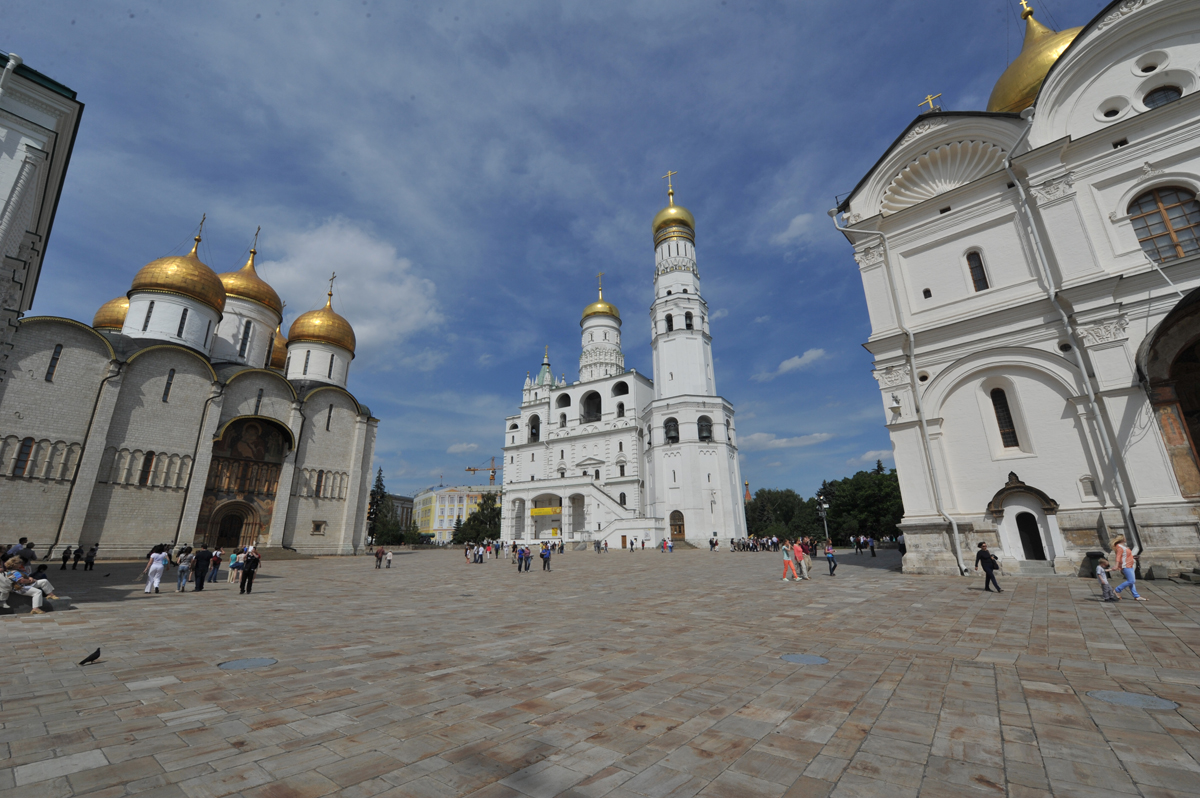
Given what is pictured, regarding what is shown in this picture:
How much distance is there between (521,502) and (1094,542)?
1662 inches

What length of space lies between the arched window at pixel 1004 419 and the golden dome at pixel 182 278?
119ft

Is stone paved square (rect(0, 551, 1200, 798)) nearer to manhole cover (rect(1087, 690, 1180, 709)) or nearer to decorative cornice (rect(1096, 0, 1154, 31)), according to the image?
manhole cover (rect(1087, 690, 1180, 709))

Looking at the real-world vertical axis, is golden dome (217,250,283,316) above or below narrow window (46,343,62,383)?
above

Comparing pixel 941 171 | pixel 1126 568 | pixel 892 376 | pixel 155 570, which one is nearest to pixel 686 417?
pixel 892 376

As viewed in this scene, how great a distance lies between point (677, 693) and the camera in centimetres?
476

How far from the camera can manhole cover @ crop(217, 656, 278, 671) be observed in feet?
18.1

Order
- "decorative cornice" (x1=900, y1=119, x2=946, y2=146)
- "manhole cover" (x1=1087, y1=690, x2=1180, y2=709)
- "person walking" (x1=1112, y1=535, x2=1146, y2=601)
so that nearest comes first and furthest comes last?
"manhole cover" (x1=1087, y1=690, x2=1180, y2=709) → "person walking" (x1=1112, y1=535, x2=1146, y2=601) → "decorative cornice" (x1=900, y1=119, x2=946, y2=146)

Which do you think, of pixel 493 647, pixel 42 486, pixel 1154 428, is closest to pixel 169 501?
pixel 42 486

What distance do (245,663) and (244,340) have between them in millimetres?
33169

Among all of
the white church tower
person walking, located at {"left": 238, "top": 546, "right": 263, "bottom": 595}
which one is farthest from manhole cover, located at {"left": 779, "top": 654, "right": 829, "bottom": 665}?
the white church tower

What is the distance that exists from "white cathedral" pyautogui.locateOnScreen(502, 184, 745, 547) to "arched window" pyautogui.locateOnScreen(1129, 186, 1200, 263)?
98.5 ft

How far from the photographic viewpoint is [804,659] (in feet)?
19.4

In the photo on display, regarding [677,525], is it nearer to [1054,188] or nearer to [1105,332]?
[1105,332]

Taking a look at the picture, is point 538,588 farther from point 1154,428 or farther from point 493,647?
point 1154,428
